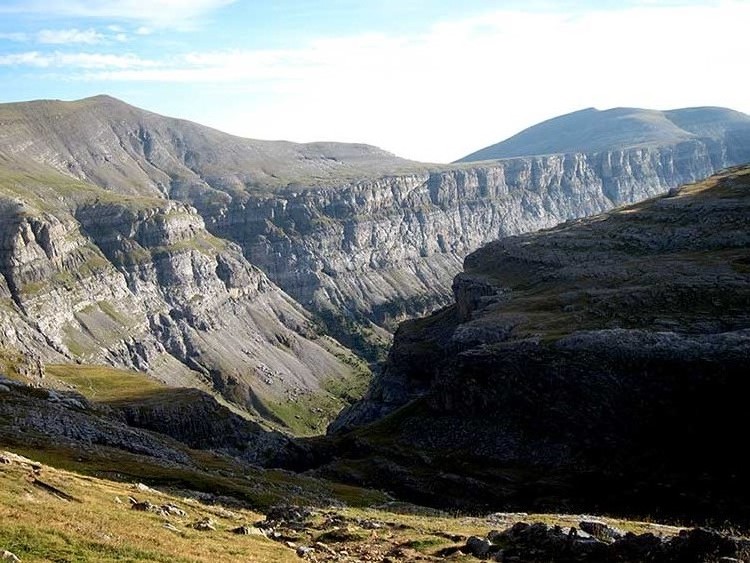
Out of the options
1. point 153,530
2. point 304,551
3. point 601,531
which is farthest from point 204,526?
point 601,531

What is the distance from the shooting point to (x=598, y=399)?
306 ft

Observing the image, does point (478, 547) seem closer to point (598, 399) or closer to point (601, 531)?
point (601, 531)

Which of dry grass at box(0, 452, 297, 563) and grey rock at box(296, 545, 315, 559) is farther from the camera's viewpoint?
grey rock at box(296, 545, 315, 559)

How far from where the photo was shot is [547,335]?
105 metres

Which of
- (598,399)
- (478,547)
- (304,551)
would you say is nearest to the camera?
(304,551)

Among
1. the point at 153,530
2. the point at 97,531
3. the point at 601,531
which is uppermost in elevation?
the point at 97,531

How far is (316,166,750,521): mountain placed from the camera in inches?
3263

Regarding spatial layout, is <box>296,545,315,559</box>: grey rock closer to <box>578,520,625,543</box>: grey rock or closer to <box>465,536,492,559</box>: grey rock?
<box>465,536,492,559</box>: grey rock

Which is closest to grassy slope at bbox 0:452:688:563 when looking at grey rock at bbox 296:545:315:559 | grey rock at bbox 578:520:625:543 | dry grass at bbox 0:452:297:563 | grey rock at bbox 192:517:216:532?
dry grass at bbox 0:452:297:563

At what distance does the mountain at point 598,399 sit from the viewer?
82875 millimetres

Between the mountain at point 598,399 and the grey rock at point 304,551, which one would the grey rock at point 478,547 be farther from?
the mountain at point 598,399

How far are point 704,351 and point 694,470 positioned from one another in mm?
15513

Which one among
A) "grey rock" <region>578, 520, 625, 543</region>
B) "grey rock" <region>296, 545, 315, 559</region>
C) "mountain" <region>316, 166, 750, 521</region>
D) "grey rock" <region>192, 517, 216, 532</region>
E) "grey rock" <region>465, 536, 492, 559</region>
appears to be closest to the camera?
"grey rock" <region>296, 545, 315, 559</region>

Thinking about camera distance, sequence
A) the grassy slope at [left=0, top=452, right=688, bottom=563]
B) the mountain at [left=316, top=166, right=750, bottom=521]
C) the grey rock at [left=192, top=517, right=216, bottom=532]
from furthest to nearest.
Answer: the mountain at [left=316, top=166, right=750, bottom=521] → the grey rock at [left=192, top=517, right=216, bottom=532] → the grassy slope at [left=0, top=452, right=688, bottom=563]
